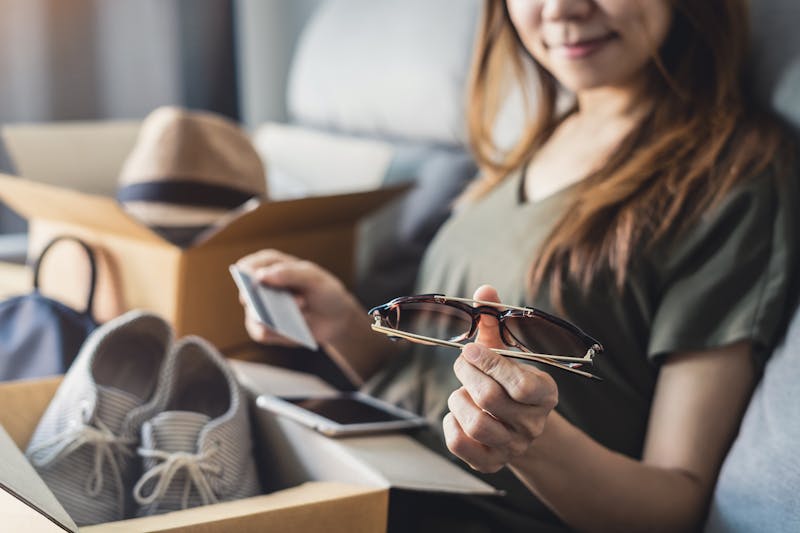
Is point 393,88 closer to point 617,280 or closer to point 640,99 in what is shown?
point 640,99

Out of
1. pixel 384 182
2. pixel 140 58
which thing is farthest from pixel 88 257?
pixel 140 58

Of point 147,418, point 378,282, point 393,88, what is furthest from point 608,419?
point 393,88

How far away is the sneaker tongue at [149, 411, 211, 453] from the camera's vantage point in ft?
2.39

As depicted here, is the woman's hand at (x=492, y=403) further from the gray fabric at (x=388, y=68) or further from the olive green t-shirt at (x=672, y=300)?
the gray fabric at (x=388, y=68)

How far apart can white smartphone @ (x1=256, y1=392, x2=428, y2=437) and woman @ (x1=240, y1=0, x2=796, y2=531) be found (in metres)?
0.03

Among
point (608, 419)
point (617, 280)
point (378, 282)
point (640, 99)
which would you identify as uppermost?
point (640, 99)

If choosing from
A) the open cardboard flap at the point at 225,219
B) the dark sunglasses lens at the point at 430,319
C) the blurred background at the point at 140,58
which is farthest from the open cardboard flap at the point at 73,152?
the dark sunglasses lens at the point at 430,319

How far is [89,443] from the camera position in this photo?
72 centimetres

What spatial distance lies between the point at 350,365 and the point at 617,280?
33 centimetres

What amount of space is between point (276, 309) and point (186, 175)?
1.20ft

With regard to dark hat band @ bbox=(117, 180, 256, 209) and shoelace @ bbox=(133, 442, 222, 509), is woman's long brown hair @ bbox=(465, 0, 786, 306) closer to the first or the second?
shoelace @ bbox=(133, 442, 222, 509)

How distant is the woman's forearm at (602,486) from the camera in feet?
2.02

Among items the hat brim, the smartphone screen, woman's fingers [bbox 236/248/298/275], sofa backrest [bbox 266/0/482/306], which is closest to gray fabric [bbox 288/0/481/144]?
sofa backrest [bbox 266/0/482/306]

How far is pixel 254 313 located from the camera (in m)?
0.81
